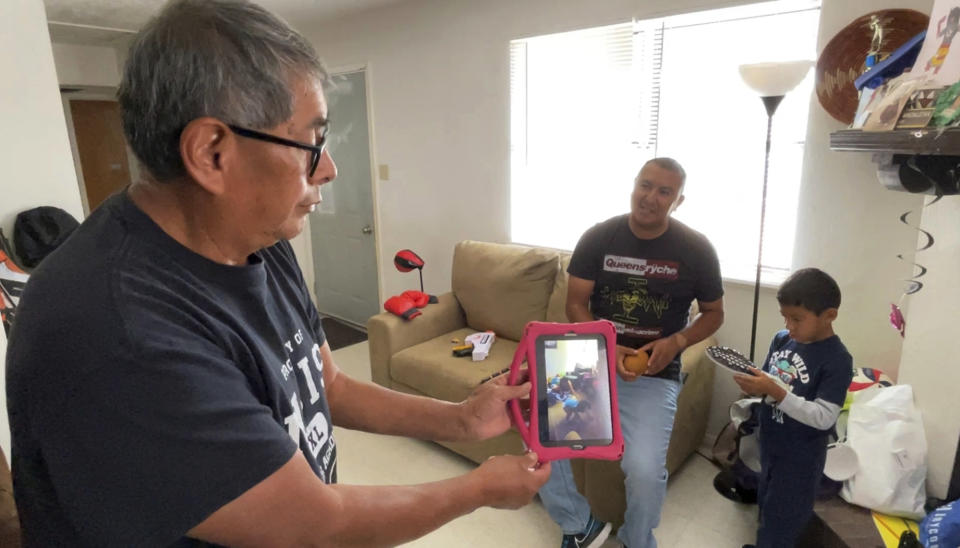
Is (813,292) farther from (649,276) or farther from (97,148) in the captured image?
(97,148)

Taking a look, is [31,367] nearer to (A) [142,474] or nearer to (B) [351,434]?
(A) [142,474]

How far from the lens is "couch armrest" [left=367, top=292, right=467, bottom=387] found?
2672mm

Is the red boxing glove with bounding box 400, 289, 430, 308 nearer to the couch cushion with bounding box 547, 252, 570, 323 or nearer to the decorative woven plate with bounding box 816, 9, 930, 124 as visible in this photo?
the couch cushion with bounding box 547, 252, 570, 323

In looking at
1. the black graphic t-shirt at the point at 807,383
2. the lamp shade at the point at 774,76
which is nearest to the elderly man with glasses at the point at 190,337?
the black graphic t-shirt at the point at 807,383

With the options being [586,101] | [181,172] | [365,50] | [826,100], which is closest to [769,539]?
[826,100]

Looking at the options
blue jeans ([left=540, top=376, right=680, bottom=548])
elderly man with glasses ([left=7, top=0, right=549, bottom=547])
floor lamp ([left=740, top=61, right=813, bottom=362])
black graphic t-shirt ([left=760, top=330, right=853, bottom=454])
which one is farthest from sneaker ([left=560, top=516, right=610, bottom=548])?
floor lamp ([left=740, top=61, right=813, bottom=362])

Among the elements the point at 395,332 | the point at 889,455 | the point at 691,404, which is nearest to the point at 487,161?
the point at 395,332

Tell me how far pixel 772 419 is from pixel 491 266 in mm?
1555

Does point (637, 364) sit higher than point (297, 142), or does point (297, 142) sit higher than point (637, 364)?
point (297, 142)

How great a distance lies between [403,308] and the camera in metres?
2.74

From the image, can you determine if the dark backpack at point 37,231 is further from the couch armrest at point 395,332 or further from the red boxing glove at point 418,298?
the red boxing glove at point 418,298

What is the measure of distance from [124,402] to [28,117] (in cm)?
255

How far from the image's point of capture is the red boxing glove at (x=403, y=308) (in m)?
2.72

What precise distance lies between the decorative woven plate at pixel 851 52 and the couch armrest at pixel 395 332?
1964 mm
